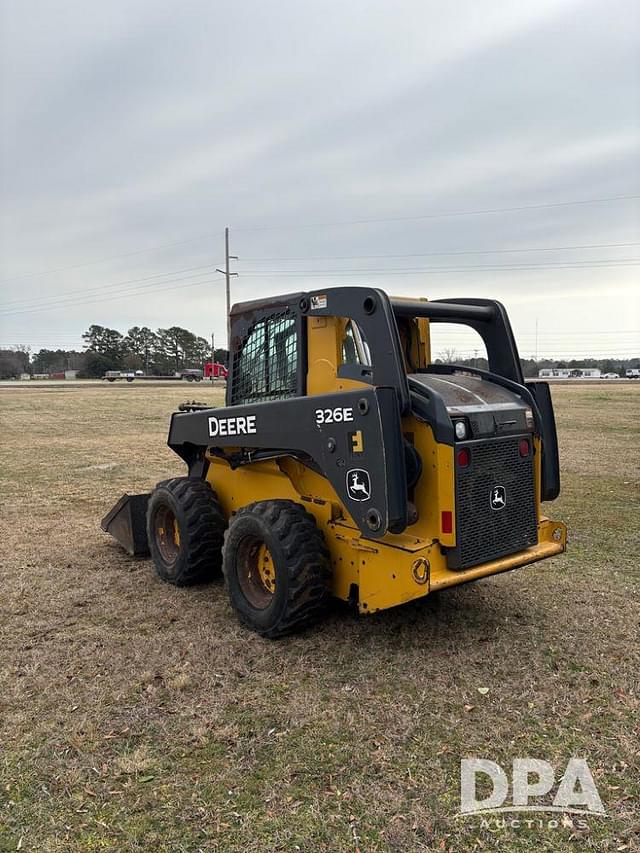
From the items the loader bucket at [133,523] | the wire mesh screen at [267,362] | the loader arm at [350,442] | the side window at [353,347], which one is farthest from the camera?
the loader bucket at [133,523]

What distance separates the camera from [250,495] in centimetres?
545

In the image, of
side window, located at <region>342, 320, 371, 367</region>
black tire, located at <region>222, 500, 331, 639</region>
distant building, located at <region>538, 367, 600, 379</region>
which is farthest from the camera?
distant building, located at <region>538, 367, 600, 379</region>

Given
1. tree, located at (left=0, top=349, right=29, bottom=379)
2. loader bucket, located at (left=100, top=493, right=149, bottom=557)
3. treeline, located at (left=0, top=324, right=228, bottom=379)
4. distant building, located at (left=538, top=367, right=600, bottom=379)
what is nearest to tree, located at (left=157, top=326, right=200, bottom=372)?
treeline, located at (left=0, top=324, right=228, bottom=379)

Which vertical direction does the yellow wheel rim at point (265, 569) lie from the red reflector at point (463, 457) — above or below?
below

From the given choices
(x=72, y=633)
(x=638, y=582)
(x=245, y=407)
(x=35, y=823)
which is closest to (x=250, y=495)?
(x=245, y=407)

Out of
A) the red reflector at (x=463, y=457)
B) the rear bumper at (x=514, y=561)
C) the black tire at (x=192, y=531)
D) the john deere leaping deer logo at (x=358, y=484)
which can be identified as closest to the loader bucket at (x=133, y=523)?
the black tire at (x=192, y=531)

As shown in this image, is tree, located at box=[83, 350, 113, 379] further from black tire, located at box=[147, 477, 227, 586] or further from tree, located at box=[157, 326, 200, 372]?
→ black tire, located at box=[147, 477, 227, 586]

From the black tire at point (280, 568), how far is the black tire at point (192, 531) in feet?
2.59

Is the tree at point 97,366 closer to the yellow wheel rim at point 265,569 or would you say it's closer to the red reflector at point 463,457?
the yellow wheel rim at point 265,569

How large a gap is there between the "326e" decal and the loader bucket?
296 centimetres

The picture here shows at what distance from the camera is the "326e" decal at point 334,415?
4039mm

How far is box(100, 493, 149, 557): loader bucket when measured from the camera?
6469 millimetres

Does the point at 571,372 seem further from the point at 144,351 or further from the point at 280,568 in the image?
the point at 280,568

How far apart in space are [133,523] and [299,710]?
3.39 metres
